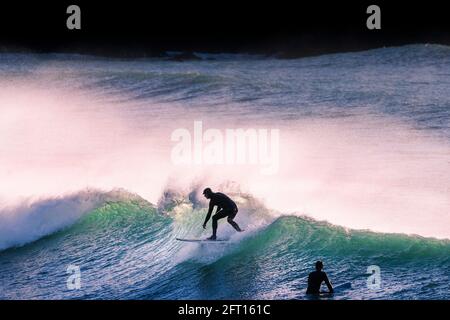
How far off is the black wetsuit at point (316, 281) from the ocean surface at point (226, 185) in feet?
0.70

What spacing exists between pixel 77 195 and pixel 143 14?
22.9m

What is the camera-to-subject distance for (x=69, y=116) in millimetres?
27766

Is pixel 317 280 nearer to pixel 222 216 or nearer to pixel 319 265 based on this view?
pixel 319 265

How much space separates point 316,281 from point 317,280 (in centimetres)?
2

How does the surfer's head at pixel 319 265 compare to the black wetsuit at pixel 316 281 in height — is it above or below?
above

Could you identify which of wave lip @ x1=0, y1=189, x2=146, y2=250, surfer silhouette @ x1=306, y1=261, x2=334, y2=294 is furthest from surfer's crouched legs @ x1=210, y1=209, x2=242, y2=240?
wave lip @ x1=0, y1=189, x2=146, y2=250

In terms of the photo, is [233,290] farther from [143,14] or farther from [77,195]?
[143,14]

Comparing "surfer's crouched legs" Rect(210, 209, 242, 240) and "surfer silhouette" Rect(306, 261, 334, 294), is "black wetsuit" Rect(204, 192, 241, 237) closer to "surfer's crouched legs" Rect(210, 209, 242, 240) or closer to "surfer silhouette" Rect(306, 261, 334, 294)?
"surfer's crouched legs" Rect(210, 209, 242, 240)

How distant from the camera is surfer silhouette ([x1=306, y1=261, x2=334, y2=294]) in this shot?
14680 millimetres

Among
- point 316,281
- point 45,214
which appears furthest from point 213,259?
point 45,214

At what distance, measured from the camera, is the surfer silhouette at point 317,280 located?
14.7 meters

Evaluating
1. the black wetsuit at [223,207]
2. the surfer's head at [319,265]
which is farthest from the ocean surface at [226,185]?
the black wetsuit at [223,207]

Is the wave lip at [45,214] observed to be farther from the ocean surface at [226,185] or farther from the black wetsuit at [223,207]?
the black wetsuit at [223,207]
